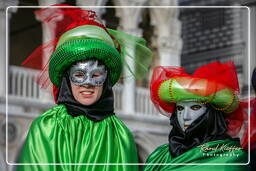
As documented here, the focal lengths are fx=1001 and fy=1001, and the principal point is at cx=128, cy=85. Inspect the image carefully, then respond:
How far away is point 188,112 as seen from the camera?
3932mm

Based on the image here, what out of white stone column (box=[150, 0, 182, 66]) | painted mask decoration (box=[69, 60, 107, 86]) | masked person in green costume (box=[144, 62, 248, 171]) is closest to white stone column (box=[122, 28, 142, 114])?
white stone column (box=[150, 0, 182, 66])

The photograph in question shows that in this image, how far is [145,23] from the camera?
4969 mm

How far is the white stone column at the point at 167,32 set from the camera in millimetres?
4320

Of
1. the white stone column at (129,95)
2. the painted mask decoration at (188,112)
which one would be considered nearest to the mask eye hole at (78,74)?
the painted mask decoration at (188,112)

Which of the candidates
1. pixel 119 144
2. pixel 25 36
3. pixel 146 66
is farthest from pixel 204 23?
pixel 25 36

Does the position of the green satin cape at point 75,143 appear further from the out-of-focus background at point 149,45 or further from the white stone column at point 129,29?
the white stone column at point 129,29

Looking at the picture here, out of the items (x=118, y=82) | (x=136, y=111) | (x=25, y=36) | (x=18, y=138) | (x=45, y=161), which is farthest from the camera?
(x=25, y=36)

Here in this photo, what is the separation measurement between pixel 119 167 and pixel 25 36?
1.77 m

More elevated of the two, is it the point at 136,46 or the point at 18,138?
the point at 136,46

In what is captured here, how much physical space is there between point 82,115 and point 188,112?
43 centimetres

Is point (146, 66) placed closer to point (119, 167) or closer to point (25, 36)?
point (119, 167)

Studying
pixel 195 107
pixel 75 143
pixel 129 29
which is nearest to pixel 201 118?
pixel 195 107

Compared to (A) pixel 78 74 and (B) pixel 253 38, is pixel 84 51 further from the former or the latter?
(B) pixel 253 38

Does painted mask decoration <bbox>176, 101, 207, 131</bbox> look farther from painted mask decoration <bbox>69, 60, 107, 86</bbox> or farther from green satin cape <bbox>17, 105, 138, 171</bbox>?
painted mask decoration <bbox>69, 60, 107, 86</bbox>
